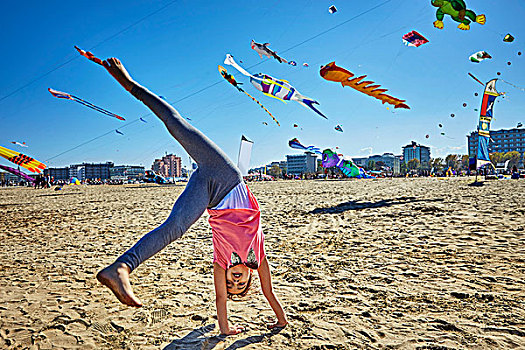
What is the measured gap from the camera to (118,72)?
1873mm

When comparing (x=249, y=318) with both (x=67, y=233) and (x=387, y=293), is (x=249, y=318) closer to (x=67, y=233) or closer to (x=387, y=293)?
(x=387, y=293)

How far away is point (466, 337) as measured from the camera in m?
2.13

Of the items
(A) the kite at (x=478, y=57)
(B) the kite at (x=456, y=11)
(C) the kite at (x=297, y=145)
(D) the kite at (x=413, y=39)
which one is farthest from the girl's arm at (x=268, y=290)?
(C) the kite at (x=297, y=145)

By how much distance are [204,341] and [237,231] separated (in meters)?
0.94

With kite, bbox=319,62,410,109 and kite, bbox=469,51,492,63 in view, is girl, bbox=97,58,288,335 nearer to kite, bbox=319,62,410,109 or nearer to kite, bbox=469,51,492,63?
kite, bbox=319,62,410,109

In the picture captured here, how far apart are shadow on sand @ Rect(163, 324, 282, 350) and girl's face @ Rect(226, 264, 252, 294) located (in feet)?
1.24

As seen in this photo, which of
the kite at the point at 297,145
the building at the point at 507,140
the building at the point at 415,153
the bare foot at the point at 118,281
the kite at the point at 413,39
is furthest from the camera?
the building at the point at 415,153

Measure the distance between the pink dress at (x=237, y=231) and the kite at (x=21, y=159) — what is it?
26170 mm

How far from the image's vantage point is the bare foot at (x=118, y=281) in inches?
51.3

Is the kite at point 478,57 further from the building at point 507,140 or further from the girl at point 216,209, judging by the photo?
the building at point 507,140

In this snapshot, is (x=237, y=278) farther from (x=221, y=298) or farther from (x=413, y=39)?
(x=413, y=39)

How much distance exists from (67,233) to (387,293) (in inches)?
272

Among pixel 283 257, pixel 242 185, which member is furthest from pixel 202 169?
pixel 283 257

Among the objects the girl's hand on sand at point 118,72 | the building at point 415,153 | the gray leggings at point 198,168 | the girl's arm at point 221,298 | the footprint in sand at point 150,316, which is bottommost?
the footprint in sand at point 150,316
